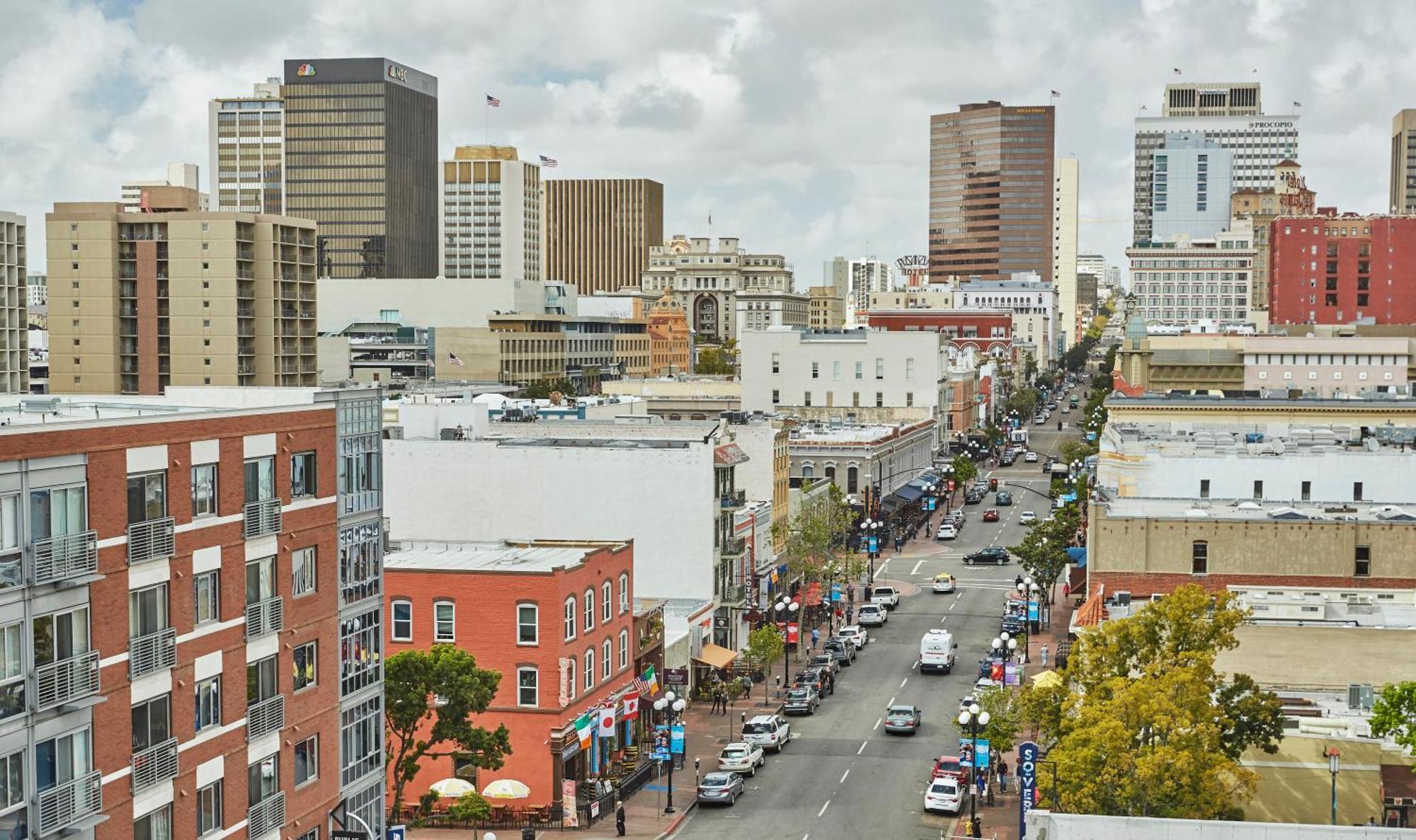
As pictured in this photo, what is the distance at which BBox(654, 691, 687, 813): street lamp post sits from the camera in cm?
5978

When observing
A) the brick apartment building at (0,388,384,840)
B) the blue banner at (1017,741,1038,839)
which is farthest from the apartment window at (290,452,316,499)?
the blue banner at (1017,741,1038,839)

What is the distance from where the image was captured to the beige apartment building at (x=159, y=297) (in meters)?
178

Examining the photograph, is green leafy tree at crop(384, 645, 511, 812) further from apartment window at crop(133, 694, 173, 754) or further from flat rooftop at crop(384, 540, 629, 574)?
apartment window at crop(133, 694, 173, 754)

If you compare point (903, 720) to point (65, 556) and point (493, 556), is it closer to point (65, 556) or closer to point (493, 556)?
point (493, 556)

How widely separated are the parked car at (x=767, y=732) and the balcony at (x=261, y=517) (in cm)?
3029

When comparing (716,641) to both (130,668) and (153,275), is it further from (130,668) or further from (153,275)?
(153,275)

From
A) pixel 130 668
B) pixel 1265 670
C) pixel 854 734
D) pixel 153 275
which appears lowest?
pixel 854 734

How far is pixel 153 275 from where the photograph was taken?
18075 cm

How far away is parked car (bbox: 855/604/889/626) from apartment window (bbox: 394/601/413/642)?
39.7 metres

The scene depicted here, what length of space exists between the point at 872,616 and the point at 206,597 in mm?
61865

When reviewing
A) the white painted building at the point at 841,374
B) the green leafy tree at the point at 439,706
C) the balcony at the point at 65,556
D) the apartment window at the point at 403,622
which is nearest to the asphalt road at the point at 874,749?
the green leafy tree at the point at 439,706

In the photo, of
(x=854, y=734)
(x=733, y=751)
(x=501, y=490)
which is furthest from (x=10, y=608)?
(x=501, y=490)

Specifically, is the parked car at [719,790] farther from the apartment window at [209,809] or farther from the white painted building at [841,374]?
the white painted building at [841,374]

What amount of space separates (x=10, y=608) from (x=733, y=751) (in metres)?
36.6
